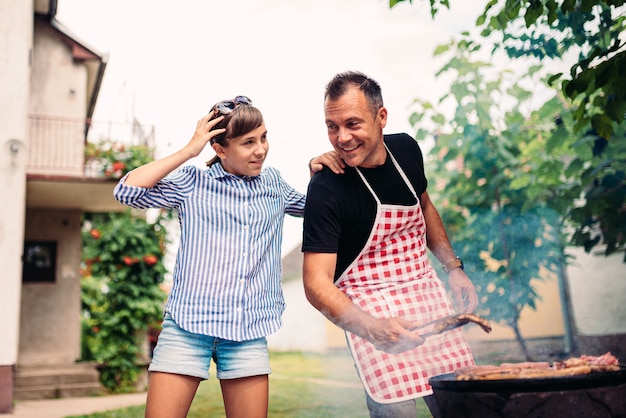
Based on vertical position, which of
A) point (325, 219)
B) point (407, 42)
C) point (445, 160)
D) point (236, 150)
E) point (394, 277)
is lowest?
point (394, 277)

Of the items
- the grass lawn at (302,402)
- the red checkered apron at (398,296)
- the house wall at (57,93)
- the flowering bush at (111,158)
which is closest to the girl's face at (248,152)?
the red checkered apron at (398,296)

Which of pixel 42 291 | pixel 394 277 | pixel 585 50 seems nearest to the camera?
pixel 394 277

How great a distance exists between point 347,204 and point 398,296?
502 mm

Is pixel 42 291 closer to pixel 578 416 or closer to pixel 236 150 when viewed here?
pixel 236 150

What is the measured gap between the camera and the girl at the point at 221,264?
2.43 metres

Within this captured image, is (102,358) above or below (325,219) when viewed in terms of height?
below

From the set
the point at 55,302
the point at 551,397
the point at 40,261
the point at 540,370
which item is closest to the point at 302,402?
the point at 540,370

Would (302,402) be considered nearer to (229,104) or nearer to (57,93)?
(229,104)

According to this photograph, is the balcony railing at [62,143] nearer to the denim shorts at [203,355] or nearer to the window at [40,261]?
the window at [40,261]

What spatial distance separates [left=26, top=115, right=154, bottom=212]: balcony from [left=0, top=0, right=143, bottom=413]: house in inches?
0.7

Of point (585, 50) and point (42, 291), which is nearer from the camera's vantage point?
point (585, 50)

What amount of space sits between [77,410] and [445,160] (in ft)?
19.0

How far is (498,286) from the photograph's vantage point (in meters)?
7.85

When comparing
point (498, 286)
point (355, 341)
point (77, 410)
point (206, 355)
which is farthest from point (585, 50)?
point (77, 410)
